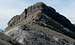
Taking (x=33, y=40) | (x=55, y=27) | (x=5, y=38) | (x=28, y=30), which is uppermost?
(x=55, y=27)

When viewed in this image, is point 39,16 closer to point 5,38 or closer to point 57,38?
point 57,38

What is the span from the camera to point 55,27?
173500mm

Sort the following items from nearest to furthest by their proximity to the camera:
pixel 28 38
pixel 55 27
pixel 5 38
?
pixel 5 38 → pixel 28 38 → pixel 55 27

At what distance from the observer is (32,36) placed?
12488 cm

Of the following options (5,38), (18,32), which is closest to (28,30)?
(18,32)

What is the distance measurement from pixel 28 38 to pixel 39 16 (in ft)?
203

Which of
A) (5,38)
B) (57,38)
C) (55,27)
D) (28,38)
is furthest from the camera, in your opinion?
(55,27)

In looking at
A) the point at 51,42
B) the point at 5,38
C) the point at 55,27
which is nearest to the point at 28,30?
the point at 51,42

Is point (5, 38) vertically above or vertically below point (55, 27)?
below

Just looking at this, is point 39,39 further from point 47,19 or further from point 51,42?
point 47,19

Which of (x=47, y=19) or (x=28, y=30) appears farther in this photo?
(x=47, y=19)

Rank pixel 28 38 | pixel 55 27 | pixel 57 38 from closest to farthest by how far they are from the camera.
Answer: pixel 28 38 → pixel 57 38 → pixel 55 27

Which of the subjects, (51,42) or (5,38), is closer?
(5,38)

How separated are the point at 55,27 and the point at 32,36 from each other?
50.8 meters
